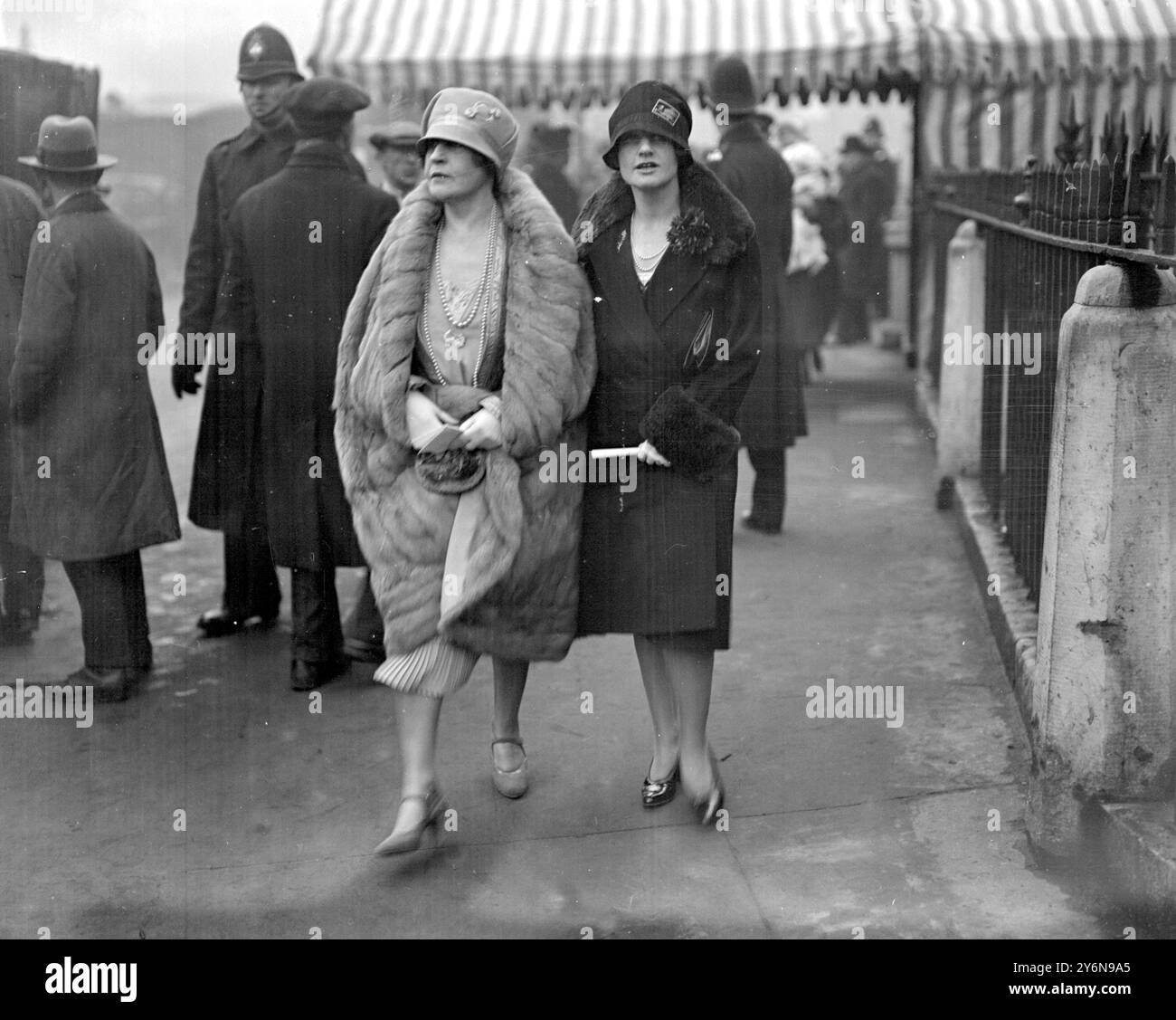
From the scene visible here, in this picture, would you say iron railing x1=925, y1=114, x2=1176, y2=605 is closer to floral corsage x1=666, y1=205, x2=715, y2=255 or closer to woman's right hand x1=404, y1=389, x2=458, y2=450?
floral corsage x1=666, y1=205, x2=715, y2=255

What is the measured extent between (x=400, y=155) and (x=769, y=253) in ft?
5.96

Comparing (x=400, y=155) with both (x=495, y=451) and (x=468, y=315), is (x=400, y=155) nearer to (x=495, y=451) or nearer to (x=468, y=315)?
(x=468, y=315)

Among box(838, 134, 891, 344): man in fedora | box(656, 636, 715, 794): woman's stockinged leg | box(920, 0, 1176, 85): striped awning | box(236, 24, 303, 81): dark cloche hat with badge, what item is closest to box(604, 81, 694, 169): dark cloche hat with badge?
box(656, 636, 715, 794): woman's stockinged leg

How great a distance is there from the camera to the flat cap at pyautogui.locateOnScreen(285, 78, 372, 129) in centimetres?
561

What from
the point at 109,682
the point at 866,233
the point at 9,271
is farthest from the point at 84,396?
the point at 866,233

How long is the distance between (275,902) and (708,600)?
1.40 metres

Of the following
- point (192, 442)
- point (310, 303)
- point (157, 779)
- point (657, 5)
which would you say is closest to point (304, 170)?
point (310, 303)

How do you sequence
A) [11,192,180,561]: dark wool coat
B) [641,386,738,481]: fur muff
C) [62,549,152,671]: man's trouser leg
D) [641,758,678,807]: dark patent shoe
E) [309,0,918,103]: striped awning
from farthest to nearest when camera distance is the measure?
[309,0,918,103]: striped awning
[62,549,152,671]: man's trouser leg
[11,192,180,561]: dark wool coat
[641,758,678,807]: dark patent shoe
[641,386,738,481]: fur muff

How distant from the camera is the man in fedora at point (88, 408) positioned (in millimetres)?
5555

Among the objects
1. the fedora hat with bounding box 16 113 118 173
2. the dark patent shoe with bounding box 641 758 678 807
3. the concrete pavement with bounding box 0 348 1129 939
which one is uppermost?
the fedora hat with bounding box 16 113 118 173

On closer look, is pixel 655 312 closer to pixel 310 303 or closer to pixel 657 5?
pixel 310 303

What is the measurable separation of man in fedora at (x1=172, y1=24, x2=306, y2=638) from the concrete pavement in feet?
0.76

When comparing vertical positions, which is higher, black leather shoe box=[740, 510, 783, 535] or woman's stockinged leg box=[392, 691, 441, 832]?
woman's stockinged leg box=[392, 691, 441, 832]

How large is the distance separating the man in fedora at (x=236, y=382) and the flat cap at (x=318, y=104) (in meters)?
0.43
